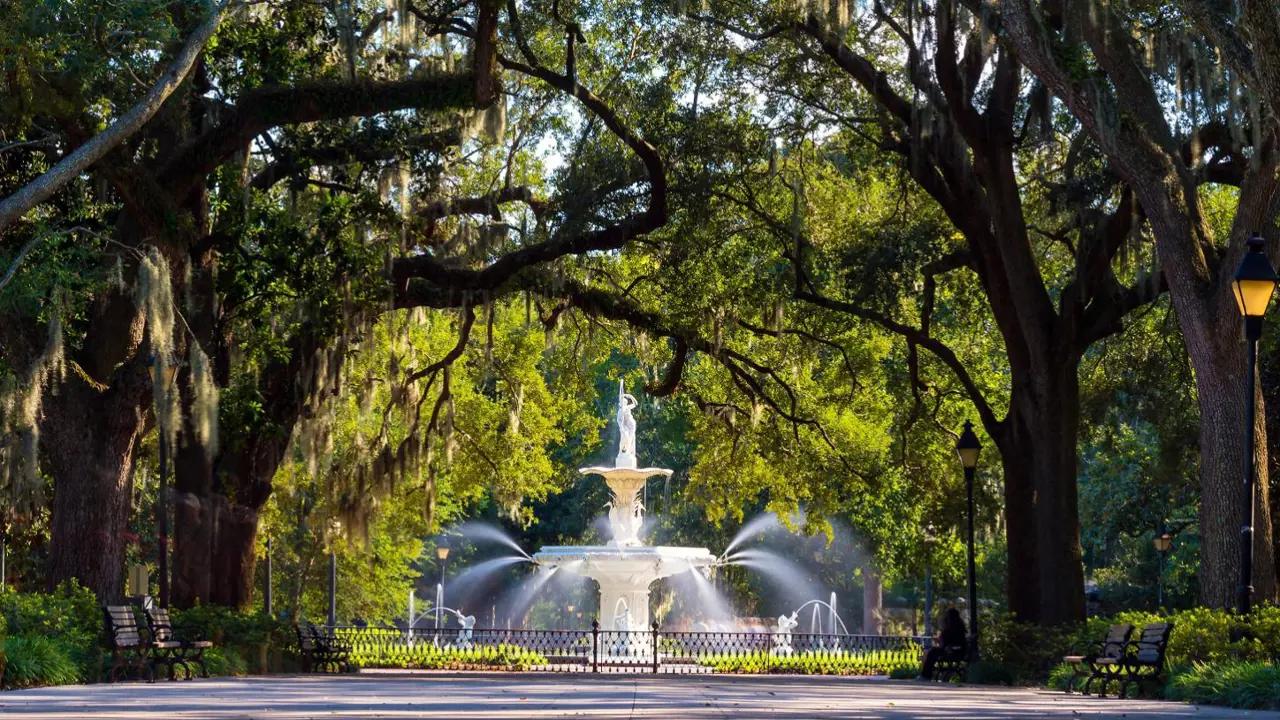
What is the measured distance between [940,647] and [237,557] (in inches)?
406

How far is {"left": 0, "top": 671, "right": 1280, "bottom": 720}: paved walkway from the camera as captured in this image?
11.4 meters

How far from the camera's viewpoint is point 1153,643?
1642cm

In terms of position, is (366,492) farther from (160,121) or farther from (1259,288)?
(1259,288)

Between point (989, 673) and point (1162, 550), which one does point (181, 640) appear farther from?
point (1162, 550)

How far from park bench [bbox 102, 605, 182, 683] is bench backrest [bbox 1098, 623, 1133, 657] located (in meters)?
10.2

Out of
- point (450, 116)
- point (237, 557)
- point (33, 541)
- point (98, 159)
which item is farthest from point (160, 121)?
point (33, 541)

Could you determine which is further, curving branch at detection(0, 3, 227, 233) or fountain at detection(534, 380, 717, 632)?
fountain at detection(534, 380, 717, 632)

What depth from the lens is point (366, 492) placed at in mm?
27359

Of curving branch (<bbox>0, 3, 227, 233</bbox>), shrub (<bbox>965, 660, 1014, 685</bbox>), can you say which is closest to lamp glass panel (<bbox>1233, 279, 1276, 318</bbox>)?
shrub (<bbox>965, 660, 1014, 685</bbox>)

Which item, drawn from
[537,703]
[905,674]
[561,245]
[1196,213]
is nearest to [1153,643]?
[1196,213]

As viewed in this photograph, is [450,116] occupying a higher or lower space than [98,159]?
higher

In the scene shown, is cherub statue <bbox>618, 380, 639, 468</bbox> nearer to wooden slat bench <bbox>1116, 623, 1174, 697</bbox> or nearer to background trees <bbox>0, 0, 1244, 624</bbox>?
background trees <bbox>0, 0, 1244, 624</bbox>

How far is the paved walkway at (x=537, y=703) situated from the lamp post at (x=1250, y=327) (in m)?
1.66

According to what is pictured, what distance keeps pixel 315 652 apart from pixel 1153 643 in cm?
1234
